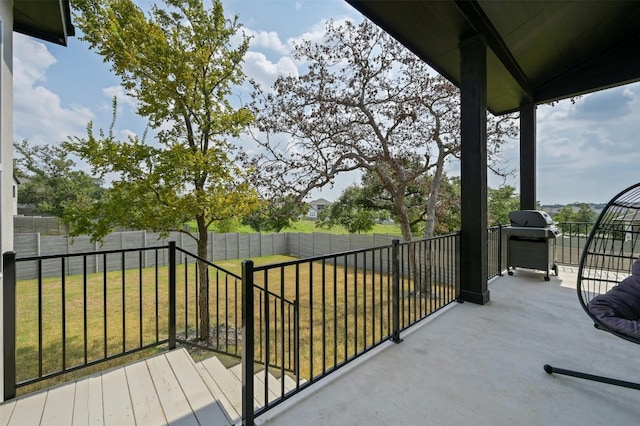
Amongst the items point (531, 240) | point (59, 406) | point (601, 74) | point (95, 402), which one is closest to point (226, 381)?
point (95, 402)

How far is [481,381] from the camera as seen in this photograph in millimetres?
1604

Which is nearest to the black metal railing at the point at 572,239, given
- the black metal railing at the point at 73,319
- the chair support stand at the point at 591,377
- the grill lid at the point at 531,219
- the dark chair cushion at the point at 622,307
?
the grill lid at the point at 531,219

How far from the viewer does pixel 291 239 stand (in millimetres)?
13203

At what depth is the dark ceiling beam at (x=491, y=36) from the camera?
2471mm

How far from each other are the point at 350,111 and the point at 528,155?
368cm

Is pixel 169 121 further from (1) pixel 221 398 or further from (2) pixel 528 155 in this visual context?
(2) pixel 528 155

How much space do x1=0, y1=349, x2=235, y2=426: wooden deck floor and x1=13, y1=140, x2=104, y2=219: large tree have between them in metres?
14.2

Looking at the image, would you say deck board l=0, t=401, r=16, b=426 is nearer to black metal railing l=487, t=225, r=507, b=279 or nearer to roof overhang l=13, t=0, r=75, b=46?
roof overhang l=13, t=0, r=75, b=46

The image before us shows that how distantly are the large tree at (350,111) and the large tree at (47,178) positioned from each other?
38.6 ft

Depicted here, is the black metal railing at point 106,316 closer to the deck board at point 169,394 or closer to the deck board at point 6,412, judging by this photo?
the deck board at point 6,412

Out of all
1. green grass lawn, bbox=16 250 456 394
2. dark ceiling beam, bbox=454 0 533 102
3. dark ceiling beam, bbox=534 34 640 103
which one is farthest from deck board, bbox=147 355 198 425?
dark ceiling beam, bbox=534 34 640 103

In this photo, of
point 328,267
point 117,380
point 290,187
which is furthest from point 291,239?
point 117,380

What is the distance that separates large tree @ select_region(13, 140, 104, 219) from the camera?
12789mm

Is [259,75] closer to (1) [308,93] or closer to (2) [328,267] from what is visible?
(1) [308,93]
